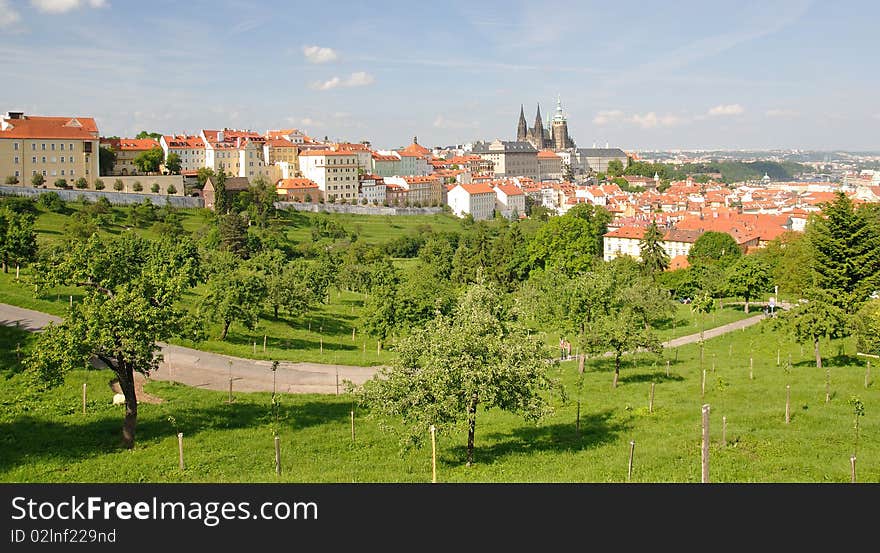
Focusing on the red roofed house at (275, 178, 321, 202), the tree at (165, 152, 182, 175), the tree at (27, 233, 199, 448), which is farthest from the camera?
the red roofed house at (275, 178, 321, 202)

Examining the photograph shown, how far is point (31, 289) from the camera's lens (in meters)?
30.6

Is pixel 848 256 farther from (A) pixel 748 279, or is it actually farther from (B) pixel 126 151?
(B) pixel 126 151

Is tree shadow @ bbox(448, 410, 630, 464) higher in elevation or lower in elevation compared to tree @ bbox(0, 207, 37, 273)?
lower

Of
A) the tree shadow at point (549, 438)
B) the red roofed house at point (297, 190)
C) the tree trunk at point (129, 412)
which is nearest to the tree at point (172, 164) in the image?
the red roofed house at point (297, 190)

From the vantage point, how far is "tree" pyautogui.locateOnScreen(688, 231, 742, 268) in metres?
65.5

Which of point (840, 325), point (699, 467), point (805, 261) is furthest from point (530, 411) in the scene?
point (805, 261)

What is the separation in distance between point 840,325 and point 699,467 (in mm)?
13489

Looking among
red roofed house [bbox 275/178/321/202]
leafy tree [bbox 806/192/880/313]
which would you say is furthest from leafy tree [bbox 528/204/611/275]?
red roofed house [bbox 275/178/321/202]

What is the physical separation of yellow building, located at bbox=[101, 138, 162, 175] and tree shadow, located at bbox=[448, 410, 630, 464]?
277 ft

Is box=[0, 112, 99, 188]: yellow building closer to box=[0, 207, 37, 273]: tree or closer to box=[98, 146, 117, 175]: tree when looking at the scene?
box=[98, 146, 117, 175]: tree

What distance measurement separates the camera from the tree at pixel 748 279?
43.2 meters
